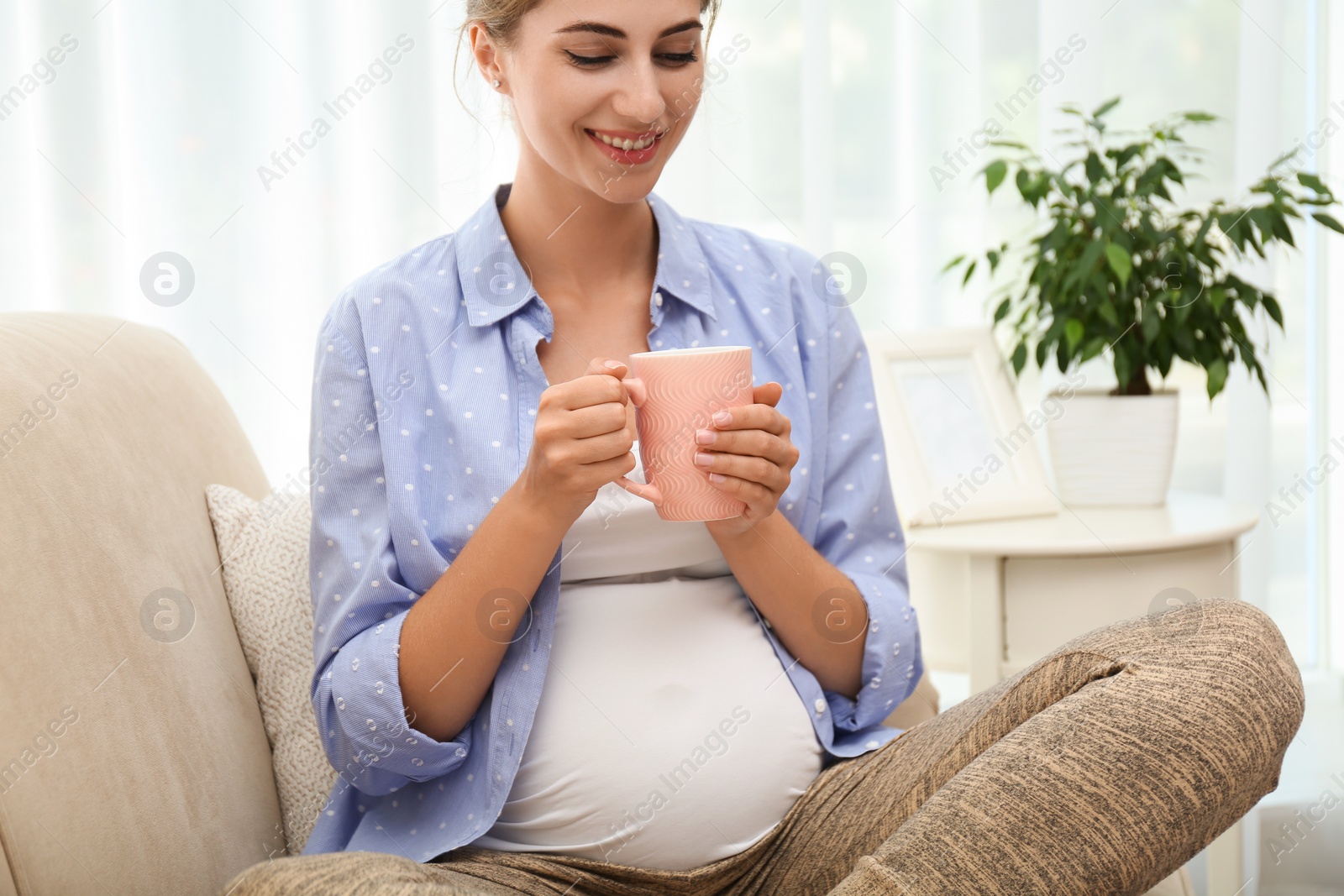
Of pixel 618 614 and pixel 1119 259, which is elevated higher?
pixel 1119 259

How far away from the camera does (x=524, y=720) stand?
0.94 metres

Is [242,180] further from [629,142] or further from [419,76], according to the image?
[629,142]

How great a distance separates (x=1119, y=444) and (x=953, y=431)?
0.25 metres

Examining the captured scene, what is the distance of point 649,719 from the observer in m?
0.95

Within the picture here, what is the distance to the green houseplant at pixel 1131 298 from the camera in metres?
1.64

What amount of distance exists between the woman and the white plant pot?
0.71 m

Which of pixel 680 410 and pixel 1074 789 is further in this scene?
pixel 680 410

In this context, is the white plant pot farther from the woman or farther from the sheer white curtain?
the woman

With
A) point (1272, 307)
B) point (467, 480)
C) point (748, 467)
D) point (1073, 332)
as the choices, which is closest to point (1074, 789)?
point (748, 467)

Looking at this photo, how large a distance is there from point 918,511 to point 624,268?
0.69m

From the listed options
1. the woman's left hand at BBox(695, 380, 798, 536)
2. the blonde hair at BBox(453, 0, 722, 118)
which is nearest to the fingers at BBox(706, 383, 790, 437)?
the woman's left hand at BBox(695, 380, 798, 536)

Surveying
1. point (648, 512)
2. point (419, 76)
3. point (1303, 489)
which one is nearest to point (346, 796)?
point (648, 512)

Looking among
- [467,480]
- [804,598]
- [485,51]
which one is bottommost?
[804,598]

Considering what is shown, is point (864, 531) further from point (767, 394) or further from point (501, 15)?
point (501, 15)
